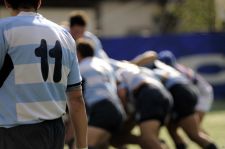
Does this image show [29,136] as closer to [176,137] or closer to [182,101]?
[182,101]

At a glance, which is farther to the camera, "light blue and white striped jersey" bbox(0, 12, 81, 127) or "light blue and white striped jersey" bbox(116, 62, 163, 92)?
"light blue and white striped jersey" bbox(116, 62, 163, 92)

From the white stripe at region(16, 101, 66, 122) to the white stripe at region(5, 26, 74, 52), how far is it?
329mm

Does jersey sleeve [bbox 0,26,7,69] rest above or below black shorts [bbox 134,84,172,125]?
above

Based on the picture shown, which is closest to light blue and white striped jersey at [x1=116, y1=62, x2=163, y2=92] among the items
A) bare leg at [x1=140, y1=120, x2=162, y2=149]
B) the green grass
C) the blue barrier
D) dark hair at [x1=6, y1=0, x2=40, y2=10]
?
bare leg at [x1=140, y1=120, x2=162, y2=149]

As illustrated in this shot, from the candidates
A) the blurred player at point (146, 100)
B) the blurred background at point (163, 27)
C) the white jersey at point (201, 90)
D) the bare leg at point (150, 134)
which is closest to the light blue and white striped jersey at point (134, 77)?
the blurred player at point (146, 100)

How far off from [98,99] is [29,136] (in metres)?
3.71

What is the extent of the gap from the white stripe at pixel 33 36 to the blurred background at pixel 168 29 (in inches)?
225

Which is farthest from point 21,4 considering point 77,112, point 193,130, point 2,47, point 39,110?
point 193,130

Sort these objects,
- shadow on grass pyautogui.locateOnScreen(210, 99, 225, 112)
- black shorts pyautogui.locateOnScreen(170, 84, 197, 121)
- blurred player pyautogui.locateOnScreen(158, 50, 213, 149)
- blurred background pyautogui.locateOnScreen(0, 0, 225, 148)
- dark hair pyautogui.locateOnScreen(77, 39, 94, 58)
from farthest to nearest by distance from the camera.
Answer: blurred background pyautogui.locateOnScreen(0, 0, 225, 148), shadow on grass pyautogui.locateOnScreen(210, 99, 225, 112), blurred player pyautogui.locateOnScreen(158, 50, 213, 149), black shorts pyautogui.locateOnScreen(170, 84, 197, 121), dark hair pyautogui.locateOnScreen(77, 39, 94, 58)

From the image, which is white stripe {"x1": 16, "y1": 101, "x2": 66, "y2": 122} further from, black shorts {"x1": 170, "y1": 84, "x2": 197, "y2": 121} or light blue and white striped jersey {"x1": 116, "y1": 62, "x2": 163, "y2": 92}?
black shorts {"x1": 170, "y1": 84, "x2": 197, "y2": 121}

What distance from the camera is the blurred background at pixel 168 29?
18.0m

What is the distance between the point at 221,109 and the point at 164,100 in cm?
794

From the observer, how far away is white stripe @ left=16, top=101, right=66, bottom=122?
3.88m

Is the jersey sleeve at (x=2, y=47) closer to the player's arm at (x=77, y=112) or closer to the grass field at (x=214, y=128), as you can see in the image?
the player's arm at (x=77, y=112)
